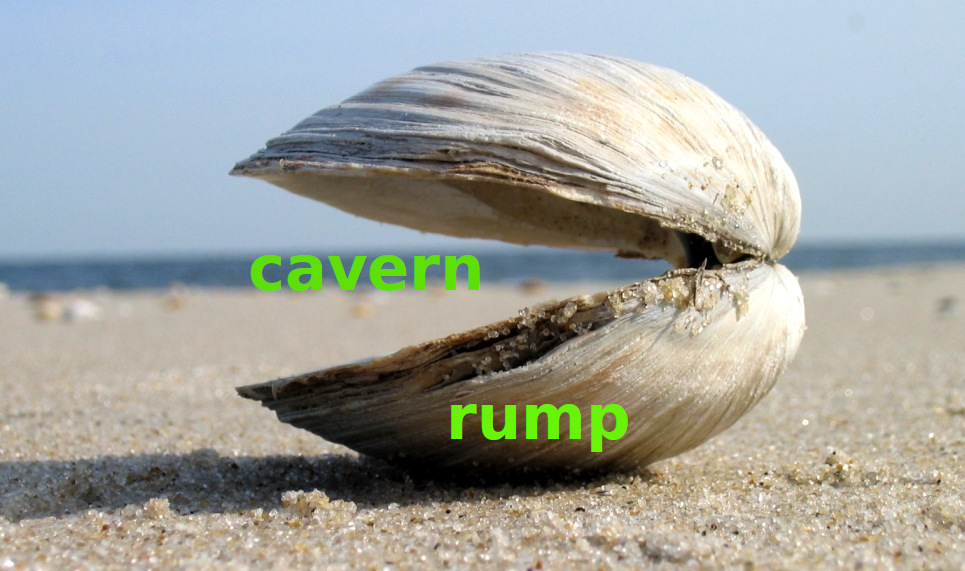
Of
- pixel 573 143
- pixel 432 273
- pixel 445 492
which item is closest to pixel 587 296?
pixel 573 143

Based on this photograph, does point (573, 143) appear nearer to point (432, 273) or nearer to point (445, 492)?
point (445, 492)

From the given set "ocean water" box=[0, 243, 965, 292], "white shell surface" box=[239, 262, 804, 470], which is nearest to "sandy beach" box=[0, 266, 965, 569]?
"white shell surface" box=[239, 262, 804, 470]

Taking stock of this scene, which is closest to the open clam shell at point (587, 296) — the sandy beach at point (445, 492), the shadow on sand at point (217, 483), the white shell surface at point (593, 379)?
the white shell surface at point (593, 379)

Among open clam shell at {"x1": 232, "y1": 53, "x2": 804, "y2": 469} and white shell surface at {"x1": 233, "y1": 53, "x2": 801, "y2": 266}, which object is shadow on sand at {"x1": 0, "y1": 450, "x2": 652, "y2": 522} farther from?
white shell surface at {"x1": 233, "y1": 53, "x2": 801, "y2": 266}

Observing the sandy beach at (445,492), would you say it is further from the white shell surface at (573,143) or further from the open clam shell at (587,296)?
the white shell surface at (573,143)

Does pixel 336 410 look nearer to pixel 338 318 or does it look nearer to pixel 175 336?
pixel 175 336

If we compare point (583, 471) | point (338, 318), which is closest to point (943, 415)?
point (583, 471)
